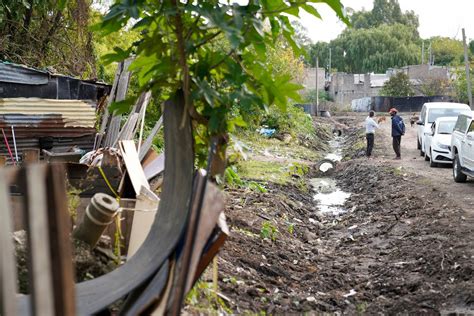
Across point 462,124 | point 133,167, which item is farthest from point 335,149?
Answer: point 133,167

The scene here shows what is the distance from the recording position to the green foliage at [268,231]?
11875 millimetres

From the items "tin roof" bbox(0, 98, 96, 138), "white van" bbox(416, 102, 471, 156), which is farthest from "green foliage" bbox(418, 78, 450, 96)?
"tin roof" bbox(0, 98, 96, 138)

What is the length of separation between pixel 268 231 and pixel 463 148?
251 inches

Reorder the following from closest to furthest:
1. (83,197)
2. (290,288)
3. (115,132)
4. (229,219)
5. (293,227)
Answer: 1. (83,197)
2. (290,288)
3. (229,219)
4. (115,132)
5. (293,227)

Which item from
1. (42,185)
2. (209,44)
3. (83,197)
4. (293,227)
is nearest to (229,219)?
(293,227)

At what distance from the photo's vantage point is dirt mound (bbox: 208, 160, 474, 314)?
27.6 ft

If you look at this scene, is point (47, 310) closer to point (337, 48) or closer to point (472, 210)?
point (472, 210)

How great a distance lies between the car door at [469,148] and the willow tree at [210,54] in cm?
1054

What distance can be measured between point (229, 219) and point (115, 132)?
9.34ft

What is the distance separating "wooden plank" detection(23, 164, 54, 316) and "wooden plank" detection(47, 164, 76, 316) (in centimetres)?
2

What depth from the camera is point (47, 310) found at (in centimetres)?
279

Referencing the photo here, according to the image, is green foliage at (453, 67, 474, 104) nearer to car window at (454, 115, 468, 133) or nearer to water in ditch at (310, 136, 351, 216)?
water in ditch at (310, 136, 351, 216)

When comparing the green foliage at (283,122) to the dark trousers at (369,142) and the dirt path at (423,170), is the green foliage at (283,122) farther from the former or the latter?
the dark trousers at (369,142)

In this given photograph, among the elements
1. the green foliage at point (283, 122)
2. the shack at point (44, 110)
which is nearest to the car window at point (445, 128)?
the shack at point (44, 110)
